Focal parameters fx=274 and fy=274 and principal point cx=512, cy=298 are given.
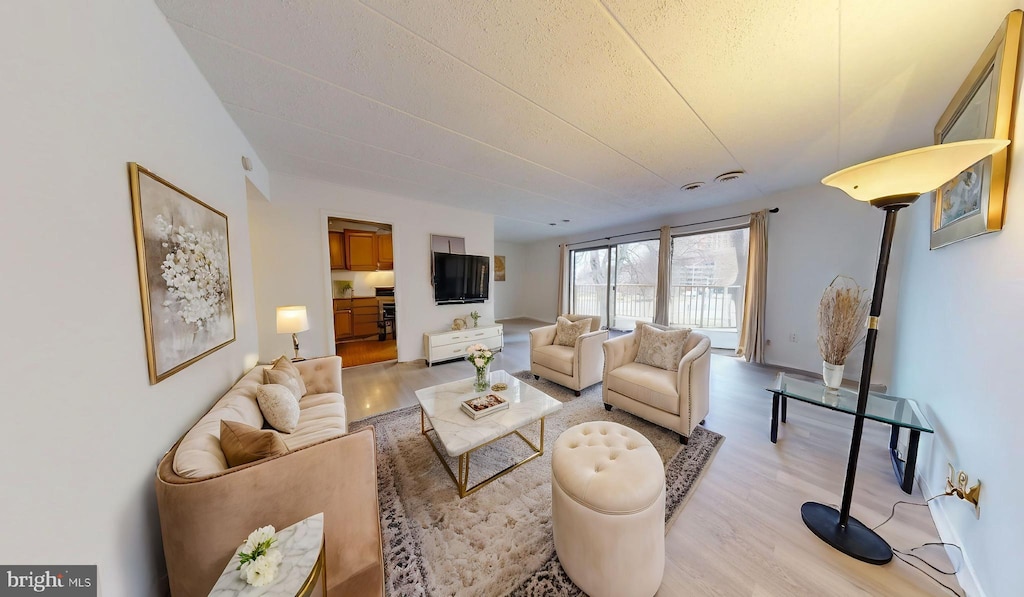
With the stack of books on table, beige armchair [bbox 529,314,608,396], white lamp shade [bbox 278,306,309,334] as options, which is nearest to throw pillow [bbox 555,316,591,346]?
beige armchair [bbox 529,314,608,396]

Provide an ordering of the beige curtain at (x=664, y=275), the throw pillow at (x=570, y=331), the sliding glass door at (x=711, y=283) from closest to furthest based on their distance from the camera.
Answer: the throw pillow at (x=570, y=331), the sliding glass door at (x=711, y=283), the beige curtain at (x=664, y=275)

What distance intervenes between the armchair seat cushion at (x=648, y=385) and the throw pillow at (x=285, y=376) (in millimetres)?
2461

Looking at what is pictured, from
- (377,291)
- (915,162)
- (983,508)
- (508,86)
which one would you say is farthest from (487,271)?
(983,508)

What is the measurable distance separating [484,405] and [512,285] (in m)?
5.56

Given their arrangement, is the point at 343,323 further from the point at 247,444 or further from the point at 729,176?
the point at 729,176

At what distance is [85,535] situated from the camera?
28.9 inches

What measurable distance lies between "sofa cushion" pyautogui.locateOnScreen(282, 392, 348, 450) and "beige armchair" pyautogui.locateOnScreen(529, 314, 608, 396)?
77.5 inches

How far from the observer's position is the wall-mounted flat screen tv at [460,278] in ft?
13.3

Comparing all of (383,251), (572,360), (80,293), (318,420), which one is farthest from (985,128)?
(383,251)

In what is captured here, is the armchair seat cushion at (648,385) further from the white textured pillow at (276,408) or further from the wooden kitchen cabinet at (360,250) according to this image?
the wooden kitchen cabinet at (360,250)

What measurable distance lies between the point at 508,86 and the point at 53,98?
65.3 inches

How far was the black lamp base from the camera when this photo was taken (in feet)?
4.10

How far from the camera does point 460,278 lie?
4.23m

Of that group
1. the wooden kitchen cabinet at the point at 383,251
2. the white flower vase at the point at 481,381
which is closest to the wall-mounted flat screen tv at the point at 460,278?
the wooden kitchen cabinet at the point at 383,251
